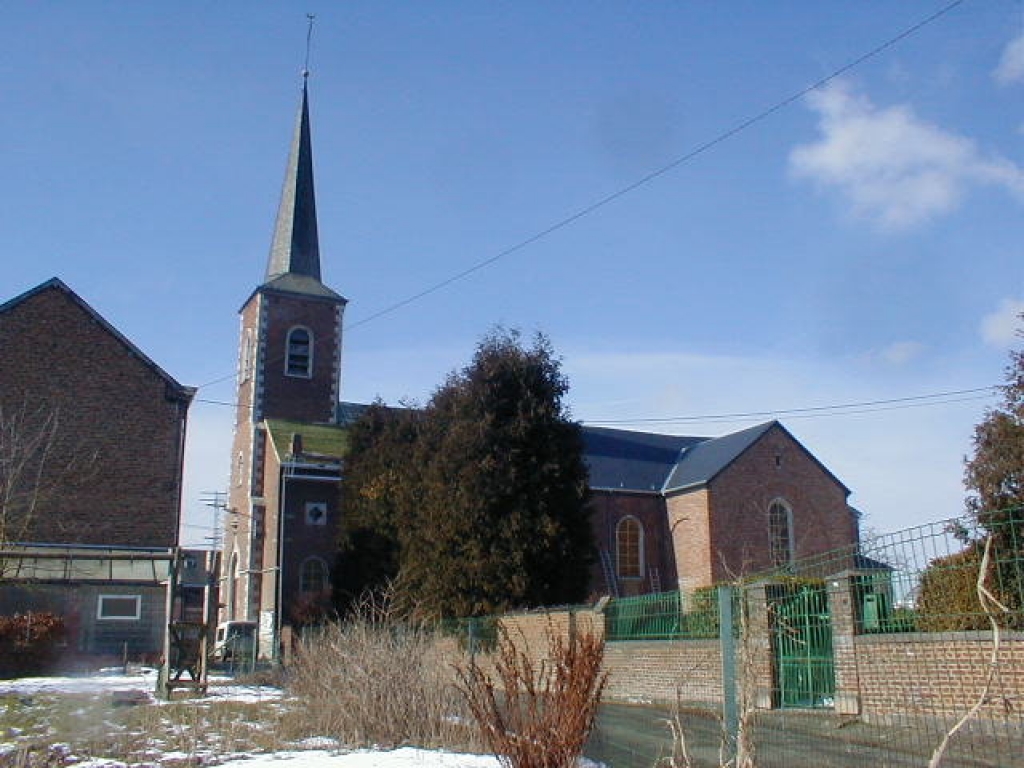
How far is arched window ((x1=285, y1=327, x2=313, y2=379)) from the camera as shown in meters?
40.6

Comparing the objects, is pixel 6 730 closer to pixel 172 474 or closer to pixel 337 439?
pixel 172 474

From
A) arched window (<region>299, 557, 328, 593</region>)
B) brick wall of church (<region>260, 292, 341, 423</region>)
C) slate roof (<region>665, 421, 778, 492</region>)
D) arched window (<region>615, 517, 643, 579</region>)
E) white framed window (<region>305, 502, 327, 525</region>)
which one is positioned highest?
brick wall of church (<region>260, 292, 341, 423</region>)

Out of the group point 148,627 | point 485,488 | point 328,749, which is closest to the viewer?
point 328,749

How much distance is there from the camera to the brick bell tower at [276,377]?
1449 inches

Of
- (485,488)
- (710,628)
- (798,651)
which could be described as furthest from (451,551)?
(798,651)

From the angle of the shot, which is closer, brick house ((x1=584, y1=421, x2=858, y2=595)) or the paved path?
the paved path

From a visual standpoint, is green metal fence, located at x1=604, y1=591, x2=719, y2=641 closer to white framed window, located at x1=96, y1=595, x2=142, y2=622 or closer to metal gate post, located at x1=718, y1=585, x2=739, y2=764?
metal gate post, located at x1=718, y1=585, x2=739, y2=764

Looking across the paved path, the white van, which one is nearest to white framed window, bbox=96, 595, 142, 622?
the white van

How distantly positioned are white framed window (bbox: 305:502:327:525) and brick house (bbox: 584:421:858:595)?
33.2 ft

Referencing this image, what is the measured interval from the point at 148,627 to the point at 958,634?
23.6 metres

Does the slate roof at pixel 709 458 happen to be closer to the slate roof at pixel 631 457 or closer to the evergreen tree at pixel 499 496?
the slate roof at pixel 631 457

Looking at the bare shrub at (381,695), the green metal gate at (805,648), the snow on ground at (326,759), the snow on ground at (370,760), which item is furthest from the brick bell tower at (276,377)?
the green metal gate at (805,648)

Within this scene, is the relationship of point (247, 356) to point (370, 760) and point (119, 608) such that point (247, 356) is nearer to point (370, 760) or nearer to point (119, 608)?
point (119, 608)

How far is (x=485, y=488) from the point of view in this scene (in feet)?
73.4
